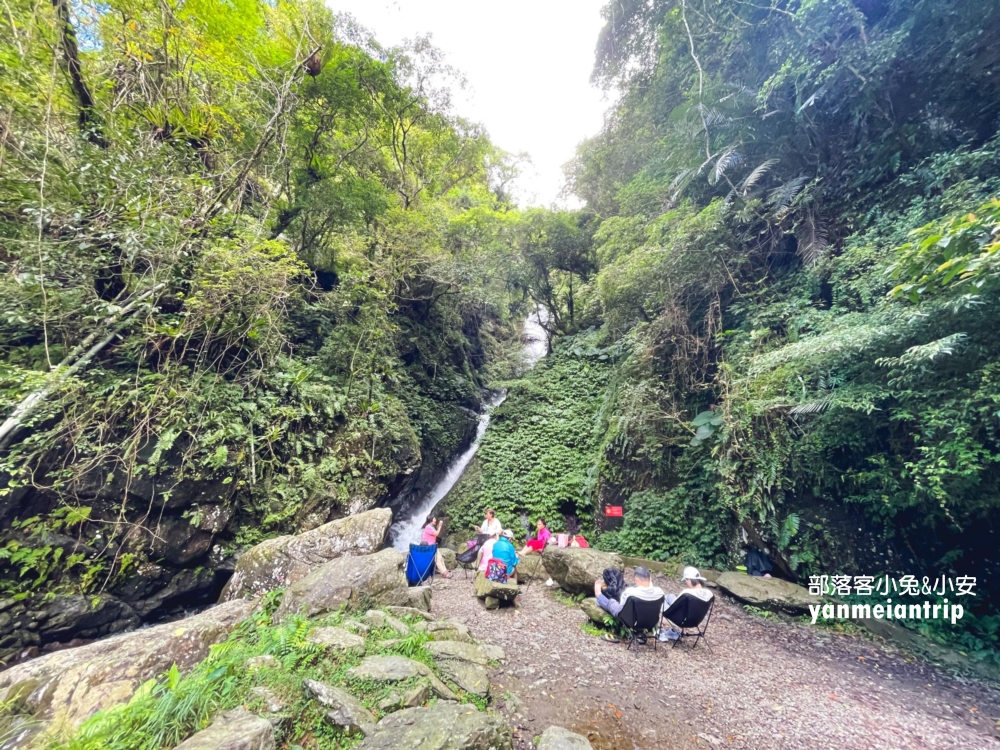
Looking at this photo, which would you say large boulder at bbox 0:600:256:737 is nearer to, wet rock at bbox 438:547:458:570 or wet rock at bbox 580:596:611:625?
wet rock at bbox 580:596:611:625

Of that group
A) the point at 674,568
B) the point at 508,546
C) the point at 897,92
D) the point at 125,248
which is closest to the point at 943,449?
the point at 674,568

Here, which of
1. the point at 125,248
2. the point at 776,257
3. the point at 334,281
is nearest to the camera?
the point at 125,248

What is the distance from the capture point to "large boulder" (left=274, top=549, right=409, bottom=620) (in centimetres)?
400

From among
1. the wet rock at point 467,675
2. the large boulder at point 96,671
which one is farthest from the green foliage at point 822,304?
the large boulder at point 96,671

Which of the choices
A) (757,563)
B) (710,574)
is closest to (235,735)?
(710,574)

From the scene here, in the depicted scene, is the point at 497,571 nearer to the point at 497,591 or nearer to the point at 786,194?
the point at 497,591

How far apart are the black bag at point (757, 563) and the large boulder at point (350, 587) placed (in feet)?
18.0

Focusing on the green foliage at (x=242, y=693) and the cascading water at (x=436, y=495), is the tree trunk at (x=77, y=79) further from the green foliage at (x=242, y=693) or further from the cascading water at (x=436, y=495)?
the cascading water at (x=436, y=495)

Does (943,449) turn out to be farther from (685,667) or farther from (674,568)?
(674,568)

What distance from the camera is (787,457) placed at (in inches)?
213

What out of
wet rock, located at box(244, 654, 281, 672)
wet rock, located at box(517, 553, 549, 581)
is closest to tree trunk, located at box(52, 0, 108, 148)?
wet rock, located at box(244, 654, 281, 672)

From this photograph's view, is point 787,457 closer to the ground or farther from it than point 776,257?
closer to the ground

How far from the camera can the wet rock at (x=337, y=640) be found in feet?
9.88

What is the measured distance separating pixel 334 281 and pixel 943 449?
43.7ft
